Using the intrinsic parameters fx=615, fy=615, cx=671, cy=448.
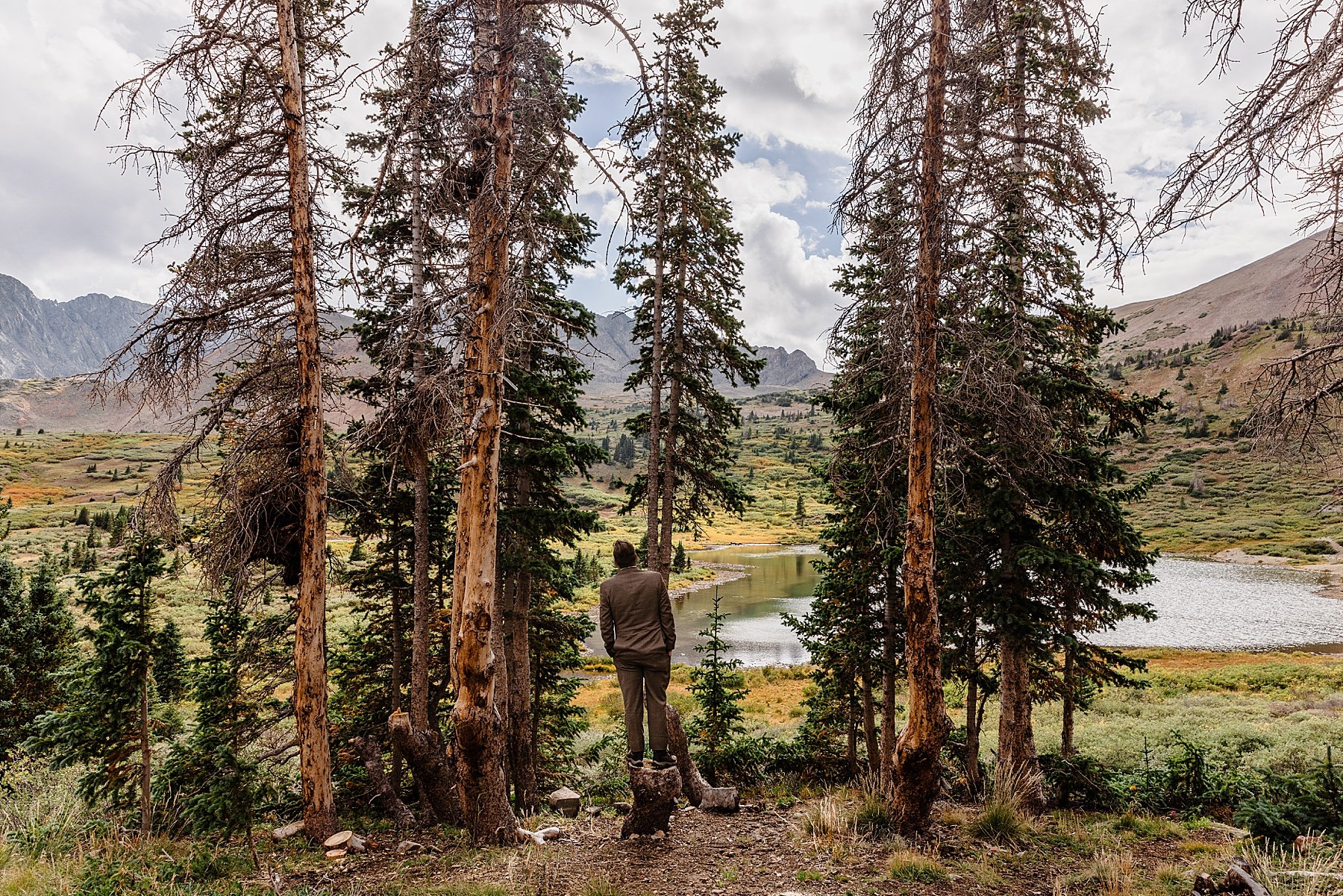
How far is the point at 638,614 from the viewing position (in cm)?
648

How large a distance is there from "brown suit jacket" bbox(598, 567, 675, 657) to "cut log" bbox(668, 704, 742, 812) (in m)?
2.18

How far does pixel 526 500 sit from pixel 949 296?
8686mm

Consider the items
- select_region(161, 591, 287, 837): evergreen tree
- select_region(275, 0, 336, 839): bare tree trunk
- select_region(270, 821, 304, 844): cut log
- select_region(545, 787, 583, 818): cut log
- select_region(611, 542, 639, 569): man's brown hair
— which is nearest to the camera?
select_region(611, 542, 639, 569): man's brown hair

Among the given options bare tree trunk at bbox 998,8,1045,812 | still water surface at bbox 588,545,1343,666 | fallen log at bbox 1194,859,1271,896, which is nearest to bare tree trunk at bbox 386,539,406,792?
bare tree trunk at bbox 998,8,1045,812

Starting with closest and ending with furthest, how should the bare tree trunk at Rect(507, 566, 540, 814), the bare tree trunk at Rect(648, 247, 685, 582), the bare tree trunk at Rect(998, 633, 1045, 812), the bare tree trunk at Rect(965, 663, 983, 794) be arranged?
the bare tree trunk at Rect(998, 633, 1045, 812) < the bare tree trunk at Rect(965, 663, 983, 794) < the bare tree trunk at Rect(507, 566, 540, 814) < the bare tree trunk at Rect(648, 247, 685, 582)

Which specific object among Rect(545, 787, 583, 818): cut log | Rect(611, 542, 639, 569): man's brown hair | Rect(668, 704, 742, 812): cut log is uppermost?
Rect(611, 542, 639, 569): man's brown hair

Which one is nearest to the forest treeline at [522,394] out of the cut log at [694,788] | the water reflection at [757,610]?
the cut log at [694,788]

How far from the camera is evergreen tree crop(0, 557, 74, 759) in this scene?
1395 centimetres

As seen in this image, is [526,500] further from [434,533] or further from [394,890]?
[394,890]

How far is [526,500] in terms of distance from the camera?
41.0ft

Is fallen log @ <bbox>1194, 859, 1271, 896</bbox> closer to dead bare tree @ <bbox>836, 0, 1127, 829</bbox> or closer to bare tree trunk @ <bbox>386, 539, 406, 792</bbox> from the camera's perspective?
dead bare tree @ <bbox>836, 0, 1127, 829</bbox>

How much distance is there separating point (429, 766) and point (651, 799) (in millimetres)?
3528

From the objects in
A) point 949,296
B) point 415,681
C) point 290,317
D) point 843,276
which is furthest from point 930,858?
point 843,276

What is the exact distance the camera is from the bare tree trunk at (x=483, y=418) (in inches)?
248
